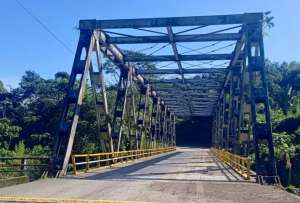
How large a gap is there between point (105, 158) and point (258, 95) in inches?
387

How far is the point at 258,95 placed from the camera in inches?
709

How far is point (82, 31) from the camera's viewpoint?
66.3 ft

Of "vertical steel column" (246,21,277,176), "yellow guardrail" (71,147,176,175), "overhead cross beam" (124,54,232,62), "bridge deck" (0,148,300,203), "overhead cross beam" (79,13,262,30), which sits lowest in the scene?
"bridge deck" (0,148,300,203)

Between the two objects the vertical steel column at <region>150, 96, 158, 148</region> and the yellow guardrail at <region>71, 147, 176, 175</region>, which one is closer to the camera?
the yellow guardrail at <region>71, 147, 176, 175</region>

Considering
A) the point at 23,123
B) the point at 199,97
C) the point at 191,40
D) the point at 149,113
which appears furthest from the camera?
the point at 23,123

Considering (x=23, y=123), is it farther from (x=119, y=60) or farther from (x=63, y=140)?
(x=63, y=140)

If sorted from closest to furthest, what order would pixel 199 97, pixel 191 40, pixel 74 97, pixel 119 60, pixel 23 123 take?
pixel 74 97
pixel 191 40
pixel 119 60
pixel 199 97
pixel 23 123

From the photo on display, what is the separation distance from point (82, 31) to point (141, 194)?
35.4 feet

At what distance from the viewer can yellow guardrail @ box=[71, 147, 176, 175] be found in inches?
711

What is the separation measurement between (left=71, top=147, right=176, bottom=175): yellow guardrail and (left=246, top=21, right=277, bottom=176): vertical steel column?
22.7 feet

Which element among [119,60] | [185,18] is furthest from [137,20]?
[119,60]

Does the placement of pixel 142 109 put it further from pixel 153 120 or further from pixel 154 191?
pixel 154 191

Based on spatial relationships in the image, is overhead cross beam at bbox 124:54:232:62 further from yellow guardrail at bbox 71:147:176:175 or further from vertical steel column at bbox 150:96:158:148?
vertical steel column at bbox 150:96:158:148

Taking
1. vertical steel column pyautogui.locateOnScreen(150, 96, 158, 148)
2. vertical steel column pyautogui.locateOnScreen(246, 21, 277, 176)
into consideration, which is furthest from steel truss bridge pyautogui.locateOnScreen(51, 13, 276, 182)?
vertical steel column pyautogui.locateOnScreen(150, 96, 158, 148)
